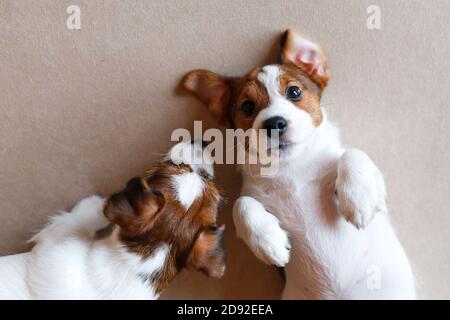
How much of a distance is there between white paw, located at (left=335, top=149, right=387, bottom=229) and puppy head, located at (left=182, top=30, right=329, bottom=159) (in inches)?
9.7

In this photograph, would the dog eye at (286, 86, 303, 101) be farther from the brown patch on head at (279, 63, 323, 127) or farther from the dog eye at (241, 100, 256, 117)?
the dog eye at (241, 100, 256, 117)

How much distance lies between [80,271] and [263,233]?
84 cm

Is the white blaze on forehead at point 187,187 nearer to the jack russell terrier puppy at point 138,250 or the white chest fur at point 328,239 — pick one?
the jack russell terrier puppy at point 138,250

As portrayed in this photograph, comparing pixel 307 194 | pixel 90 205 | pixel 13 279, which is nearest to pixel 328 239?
pixel 307 194

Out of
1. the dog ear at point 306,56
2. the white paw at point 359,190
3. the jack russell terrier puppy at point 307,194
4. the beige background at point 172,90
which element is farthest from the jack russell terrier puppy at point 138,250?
the dog ear at point 306,56

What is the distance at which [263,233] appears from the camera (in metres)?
2.29

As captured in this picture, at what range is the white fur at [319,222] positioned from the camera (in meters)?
2.30

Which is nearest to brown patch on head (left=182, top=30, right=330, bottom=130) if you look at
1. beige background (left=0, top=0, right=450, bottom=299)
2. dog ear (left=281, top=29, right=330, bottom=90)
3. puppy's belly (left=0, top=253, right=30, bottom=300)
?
dog ear (left=281, top=29, right=330, bottom=90)

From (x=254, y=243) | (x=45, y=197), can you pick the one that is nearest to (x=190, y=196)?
(x=254, y=243)

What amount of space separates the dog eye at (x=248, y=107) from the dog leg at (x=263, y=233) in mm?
430

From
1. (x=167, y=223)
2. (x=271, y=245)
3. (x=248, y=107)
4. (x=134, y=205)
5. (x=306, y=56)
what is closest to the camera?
(x=134, y=205)

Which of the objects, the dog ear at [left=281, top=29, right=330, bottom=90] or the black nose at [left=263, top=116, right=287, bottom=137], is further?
the dog ear at [left=281, top=29, right=330, bottom=90]

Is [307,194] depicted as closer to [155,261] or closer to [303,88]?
[303,88]

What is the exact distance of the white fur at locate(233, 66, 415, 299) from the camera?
230 cm
